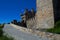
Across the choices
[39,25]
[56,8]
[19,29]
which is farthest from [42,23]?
[19,29]

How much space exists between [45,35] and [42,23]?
41.1ft

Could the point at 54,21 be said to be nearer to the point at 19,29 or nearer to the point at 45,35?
the point at 19,29

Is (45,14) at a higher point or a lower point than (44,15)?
higher

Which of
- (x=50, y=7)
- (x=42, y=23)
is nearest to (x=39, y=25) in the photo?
(x=42, y=23)

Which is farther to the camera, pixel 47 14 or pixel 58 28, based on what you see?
pixel 47 14

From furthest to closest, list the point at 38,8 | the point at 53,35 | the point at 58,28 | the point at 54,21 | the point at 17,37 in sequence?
the point at 38,8 → the point at 54,21 → the point at 58,28 → the point at 17,37 → the point at 53,35

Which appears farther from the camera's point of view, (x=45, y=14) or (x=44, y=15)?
(x=44, y=15)

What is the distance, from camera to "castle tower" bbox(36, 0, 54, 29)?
102 feet

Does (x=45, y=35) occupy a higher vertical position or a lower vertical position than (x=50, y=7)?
lower

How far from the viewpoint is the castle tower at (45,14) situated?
102ft

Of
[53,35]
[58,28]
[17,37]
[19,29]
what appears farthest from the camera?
[58,28]

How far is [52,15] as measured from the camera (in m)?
31.0

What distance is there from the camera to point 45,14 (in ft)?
104

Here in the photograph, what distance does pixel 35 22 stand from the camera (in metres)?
34.9
